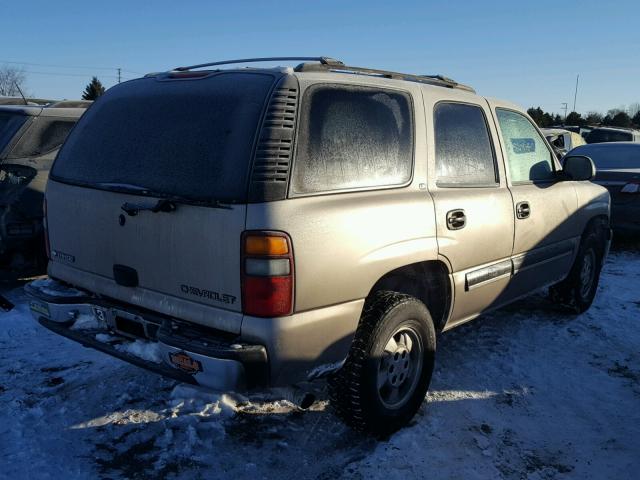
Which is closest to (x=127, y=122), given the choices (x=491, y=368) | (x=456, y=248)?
(x=456, y=248)

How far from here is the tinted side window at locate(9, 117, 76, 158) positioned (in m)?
5.77

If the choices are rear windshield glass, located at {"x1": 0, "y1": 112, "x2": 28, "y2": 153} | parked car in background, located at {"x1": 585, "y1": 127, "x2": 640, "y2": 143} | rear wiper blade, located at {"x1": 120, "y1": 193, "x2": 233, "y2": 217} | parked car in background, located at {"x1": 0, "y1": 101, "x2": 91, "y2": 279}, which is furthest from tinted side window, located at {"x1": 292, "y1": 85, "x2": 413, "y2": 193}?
parked car in background, located at {"x1": 585, "y1": 127, "x2": 640, "y2": 143}

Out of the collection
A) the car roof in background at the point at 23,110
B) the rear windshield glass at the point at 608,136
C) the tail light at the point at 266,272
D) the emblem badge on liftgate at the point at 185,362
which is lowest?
the emblem badge on liftgate at the point at 185,362

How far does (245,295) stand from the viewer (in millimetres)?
2484

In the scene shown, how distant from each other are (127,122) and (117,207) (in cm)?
51

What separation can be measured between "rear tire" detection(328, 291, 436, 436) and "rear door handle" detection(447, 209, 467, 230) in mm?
528

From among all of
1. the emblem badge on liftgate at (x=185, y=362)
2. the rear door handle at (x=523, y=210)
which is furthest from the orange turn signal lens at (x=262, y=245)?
the rear door handle at (x=523, y=210)

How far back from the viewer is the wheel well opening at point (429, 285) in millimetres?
3338

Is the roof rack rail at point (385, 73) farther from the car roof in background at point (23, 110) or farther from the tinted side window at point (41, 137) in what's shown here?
the car roof in background at point (23, 110)

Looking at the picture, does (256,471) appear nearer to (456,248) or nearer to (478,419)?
(478,419)

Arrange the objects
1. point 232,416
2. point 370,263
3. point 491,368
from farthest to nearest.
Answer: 1. point 491,368
2. point 232,416
3. point 370,263

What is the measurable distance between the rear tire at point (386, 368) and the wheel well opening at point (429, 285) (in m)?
0.22

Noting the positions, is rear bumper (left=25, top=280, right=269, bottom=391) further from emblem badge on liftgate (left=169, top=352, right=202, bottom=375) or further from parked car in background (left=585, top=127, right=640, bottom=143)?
parked car in background (left=585, top=127, right=640, bottom=143)

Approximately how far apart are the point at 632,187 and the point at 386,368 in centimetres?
628
